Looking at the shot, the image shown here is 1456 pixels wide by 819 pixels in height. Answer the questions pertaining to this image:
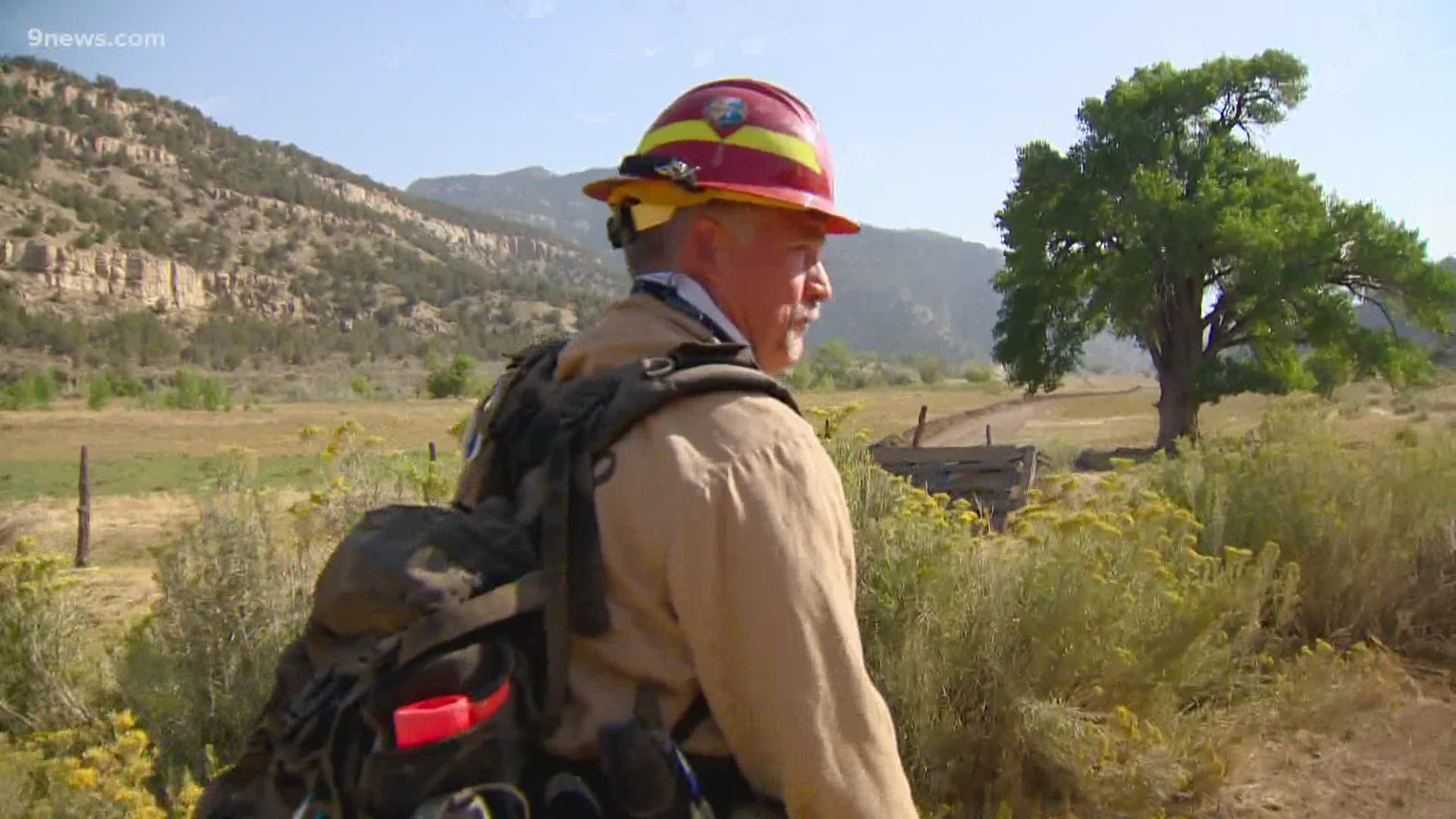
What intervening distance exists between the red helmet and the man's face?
45 millimetres

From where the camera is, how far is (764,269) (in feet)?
5.41

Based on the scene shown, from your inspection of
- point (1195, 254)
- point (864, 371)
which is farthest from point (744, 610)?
point (864, 371)

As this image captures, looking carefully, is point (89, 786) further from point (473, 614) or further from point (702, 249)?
point (702, 249)

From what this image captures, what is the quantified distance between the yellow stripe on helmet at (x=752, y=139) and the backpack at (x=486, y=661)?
38 centimetres

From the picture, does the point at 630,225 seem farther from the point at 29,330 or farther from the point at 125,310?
the point at 125,310

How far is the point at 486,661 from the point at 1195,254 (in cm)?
2304

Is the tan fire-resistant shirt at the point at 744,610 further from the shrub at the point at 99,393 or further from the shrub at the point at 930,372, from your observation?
the shrub at the point at 930,372

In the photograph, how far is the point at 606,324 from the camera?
160cm

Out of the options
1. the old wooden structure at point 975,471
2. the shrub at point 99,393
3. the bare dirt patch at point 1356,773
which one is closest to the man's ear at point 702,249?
the bare dirt patch at point 1356,773

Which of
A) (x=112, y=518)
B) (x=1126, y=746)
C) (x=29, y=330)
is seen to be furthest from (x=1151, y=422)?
(x=29, y=330)

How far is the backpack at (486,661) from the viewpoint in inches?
47.9

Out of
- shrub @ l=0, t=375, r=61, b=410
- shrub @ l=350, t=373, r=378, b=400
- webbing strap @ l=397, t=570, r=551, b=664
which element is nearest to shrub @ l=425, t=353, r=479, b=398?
shrub @ l=350, t=373, r=378, b=400

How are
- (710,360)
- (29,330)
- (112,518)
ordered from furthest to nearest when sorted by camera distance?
(29,330) < (112,518) < (710,360)

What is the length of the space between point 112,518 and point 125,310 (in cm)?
5219
